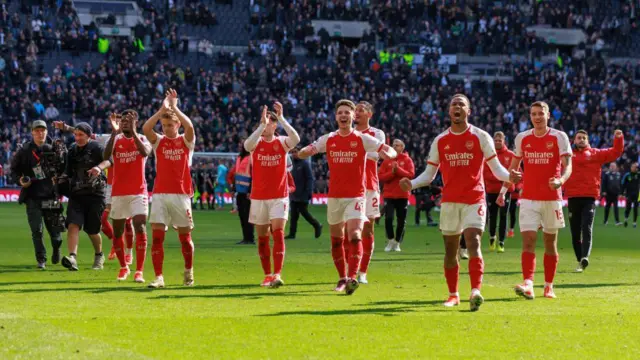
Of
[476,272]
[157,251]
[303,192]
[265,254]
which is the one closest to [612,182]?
[303,192]

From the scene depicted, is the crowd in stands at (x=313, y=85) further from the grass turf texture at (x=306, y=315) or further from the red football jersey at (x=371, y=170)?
the red football jersey at (x=371, y=170)

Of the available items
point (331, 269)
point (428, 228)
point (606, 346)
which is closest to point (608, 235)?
point (428, 228)

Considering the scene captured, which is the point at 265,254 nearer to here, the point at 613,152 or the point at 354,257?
the point at 354,257

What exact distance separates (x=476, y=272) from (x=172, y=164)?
4215 millimetres

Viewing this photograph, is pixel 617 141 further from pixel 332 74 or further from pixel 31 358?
pixel 332 74

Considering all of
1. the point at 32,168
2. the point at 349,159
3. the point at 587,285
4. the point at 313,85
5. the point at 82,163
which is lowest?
the point at 313,85

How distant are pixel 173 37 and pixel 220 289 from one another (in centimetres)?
4385

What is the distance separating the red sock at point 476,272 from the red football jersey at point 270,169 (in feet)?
10.6

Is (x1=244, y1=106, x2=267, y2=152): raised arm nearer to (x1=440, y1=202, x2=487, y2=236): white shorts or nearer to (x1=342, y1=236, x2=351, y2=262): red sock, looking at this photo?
(x1=342, y1=236, x2=351, y2=262): red sock

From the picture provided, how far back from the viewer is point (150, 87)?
50.5 meters

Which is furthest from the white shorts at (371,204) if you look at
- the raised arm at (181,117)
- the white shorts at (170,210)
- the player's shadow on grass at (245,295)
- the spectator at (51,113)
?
the spectator at (51,113)

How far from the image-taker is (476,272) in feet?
37.9

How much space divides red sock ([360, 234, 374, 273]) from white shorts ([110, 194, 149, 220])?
285 centimetres

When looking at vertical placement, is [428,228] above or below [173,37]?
below
